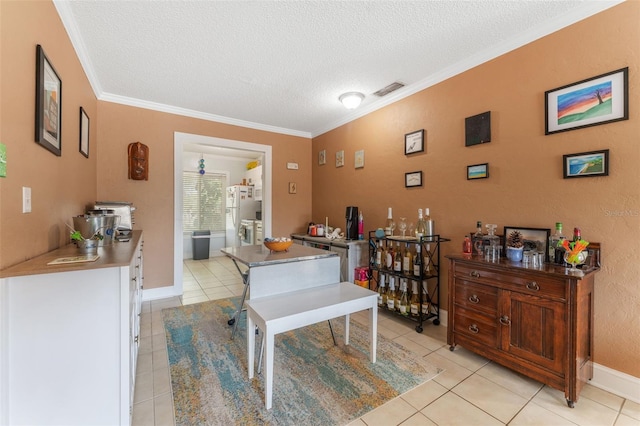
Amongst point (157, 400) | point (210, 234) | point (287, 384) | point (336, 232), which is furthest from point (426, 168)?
point (210, 234)

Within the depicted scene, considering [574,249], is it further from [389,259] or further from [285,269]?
[285,269]

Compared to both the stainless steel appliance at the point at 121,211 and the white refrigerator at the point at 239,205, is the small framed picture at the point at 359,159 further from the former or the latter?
the white refrigerator at the point at 239,205

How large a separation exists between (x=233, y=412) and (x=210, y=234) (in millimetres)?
5491

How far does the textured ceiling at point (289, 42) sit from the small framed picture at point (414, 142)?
516 millimetres

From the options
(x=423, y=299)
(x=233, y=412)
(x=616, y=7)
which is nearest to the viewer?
(x=233, y=412)

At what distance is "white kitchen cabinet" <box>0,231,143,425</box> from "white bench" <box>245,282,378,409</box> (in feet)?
2.32

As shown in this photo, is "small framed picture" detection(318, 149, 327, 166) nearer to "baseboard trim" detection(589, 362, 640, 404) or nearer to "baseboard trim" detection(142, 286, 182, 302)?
"baseboard trim" detection(142, 286, 182, 302)

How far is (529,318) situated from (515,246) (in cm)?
53

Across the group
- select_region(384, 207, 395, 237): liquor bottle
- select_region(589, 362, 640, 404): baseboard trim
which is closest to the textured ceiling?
select_region(384, 207, 395, 237): liquor bottle

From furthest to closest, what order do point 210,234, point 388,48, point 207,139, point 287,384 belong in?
point 210,234 < point 207,139 < point 388,48 < point 287,384

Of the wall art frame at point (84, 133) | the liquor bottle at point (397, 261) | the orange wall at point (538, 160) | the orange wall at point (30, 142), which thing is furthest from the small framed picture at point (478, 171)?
the wall art frame at point (84, 133)

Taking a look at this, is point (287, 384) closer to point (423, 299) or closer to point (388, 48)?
point (423, 299)

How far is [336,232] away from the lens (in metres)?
4.06

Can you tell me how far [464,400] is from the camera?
5.66ft
